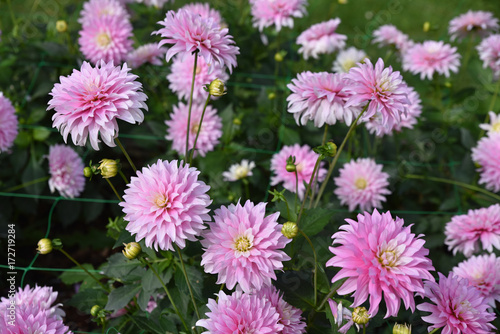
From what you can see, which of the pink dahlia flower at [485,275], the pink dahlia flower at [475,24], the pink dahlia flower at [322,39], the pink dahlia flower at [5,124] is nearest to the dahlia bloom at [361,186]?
the pink dahlia flower at [485,275]

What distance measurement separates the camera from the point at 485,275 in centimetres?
143

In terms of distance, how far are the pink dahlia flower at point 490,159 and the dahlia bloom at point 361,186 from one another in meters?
0.40

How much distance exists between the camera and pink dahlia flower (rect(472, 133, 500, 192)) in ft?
6.16

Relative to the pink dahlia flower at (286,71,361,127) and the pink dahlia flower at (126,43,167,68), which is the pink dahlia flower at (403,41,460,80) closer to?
the pink dahlia flower at (286,71,361,127)

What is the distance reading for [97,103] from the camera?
1098 millimetres

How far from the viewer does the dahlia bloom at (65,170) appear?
2.00 meters

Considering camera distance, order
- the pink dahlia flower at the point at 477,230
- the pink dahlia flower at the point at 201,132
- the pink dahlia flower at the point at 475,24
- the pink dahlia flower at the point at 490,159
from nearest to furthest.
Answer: the pink dahlia flower at the point at 477,230 → the pink dahlia flower at the point at 490,159 → the pink dahlia flower at the point at 201,132 → the pink dahlia flower at the point at 475,24

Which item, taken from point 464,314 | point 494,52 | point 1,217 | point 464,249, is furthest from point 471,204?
point 1,217

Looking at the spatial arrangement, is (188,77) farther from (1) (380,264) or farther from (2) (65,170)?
(1) (380,264)

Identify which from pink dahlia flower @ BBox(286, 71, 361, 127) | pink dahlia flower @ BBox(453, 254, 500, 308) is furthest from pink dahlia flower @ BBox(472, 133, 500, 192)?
pink dahlia flower @ BBox(286, 71, 361, 127)

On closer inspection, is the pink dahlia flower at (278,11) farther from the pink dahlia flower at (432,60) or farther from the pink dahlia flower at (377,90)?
the pink dahlia flower at (377,90)

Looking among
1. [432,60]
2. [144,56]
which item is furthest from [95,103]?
[432,60]

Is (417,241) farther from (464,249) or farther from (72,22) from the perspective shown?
(72,22)

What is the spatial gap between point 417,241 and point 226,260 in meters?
0.42
